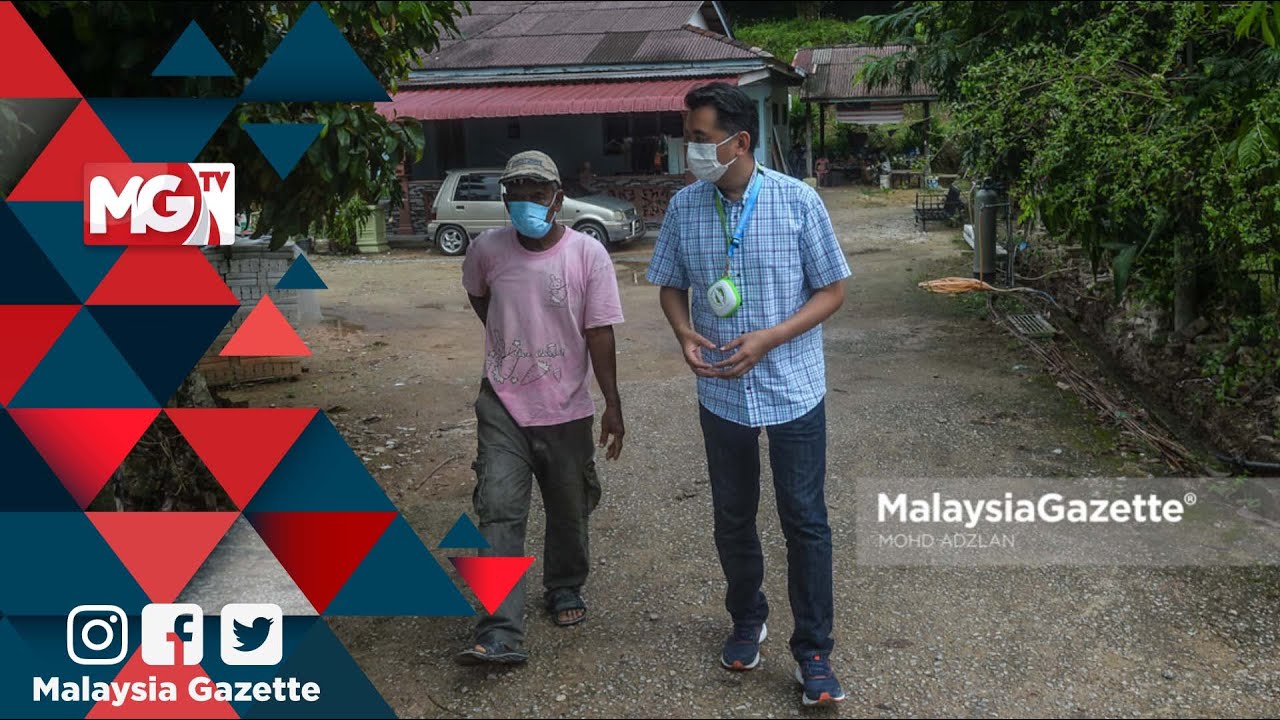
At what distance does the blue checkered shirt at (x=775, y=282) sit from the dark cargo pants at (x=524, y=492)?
2.44 ft

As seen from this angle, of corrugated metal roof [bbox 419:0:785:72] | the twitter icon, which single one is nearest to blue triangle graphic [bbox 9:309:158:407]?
the twitter icon

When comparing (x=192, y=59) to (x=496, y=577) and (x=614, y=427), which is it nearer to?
(x=614, y=427)

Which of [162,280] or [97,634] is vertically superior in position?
[162,280]

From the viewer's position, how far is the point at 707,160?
11.8 ft

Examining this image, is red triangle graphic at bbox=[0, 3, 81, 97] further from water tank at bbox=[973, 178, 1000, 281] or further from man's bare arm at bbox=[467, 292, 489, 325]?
water tank at bbox=[973, 178, 1000, 281]

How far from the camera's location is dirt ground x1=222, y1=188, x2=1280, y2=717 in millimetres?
3771

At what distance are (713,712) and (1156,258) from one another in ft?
15.6

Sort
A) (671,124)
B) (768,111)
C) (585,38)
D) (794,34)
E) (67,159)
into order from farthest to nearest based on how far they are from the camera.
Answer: (794,34), (768,111), (671,124), (585,38), (67,159)

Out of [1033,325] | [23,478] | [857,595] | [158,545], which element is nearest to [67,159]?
[23,478]

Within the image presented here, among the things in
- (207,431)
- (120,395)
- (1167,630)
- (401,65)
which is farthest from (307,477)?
(1167,630)

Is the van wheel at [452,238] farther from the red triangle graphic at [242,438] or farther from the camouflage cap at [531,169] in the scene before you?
the camouflage cap at [531,169]

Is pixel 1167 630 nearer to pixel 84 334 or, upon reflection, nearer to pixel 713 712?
pixel 713 712

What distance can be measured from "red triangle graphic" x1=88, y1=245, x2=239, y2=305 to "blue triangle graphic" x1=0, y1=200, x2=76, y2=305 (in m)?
0.19

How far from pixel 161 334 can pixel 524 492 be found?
1.79 m
